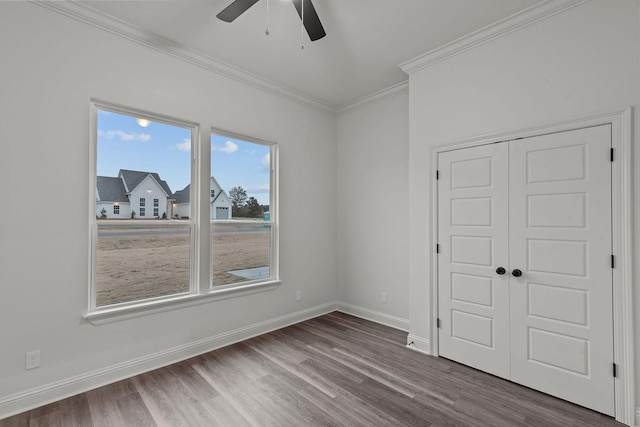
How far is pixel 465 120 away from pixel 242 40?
2.33m

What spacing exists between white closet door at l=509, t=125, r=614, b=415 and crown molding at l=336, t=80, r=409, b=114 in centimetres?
169

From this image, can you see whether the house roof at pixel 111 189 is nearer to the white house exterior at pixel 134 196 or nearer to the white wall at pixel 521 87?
the white house exterior at pixel 134 196

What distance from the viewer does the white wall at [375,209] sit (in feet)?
12.7

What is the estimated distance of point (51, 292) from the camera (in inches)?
90.6

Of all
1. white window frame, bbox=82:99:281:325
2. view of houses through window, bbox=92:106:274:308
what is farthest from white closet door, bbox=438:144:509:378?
view of houses through window, bbox=92:106:274:308

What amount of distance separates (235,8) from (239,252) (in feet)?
8.09

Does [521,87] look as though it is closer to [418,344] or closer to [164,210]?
[418,344]

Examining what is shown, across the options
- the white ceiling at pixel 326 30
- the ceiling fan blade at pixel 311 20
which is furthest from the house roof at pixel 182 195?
the ceiling fan blade at pixel 311 20

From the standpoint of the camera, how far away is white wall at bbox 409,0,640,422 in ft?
7.00

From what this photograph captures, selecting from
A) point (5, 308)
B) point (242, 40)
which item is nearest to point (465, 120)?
point (242, 40)

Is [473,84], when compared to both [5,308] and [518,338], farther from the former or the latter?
[5,308]

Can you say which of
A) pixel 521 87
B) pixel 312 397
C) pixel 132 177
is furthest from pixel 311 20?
pixel 312 397

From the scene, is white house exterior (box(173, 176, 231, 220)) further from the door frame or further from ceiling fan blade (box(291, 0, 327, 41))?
the door frame

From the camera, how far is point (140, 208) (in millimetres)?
2844
